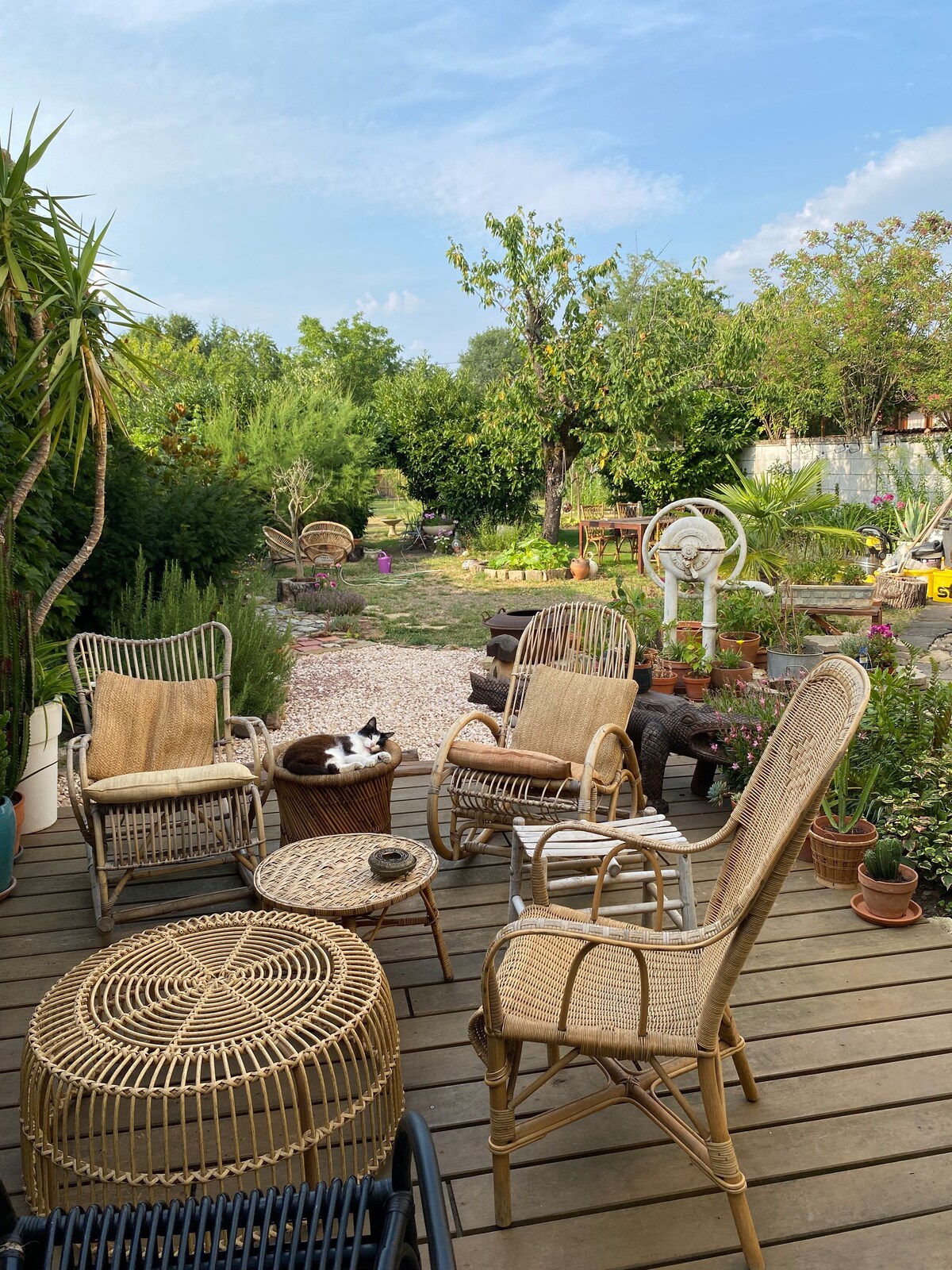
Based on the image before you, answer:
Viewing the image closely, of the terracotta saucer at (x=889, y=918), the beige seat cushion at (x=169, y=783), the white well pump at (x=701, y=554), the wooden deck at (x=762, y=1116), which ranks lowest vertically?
the wooden deck at (x=762, y=1116)

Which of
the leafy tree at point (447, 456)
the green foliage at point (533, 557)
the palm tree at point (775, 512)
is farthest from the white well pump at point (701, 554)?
the leafy tree at point (447, 456)

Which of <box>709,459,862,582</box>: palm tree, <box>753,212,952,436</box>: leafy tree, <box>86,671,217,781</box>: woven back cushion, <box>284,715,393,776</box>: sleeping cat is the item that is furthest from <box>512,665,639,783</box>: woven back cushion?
<box>753,212,952,436</box>: leafy tree

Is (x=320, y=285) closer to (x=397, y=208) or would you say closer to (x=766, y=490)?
(x=397, y=208)

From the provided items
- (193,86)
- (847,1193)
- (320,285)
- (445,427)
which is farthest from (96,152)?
(320,285)

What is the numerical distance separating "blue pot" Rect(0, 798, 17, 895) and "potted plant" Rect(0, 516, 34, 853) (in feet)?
0.87

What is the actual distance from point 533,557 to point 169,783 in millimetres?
9473

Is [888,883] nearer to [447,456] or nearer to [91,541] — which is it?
[91,541]

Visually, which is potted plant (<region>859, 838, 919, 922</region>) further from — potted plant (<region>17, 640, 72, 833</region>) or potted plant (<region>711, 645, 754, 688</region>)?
potted plant (<region>17, 640, 72, 833</region>)

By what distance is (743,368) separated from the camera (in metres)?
15.9

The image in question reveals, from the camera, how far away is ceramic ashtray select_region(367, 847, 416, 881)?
2.49 meters

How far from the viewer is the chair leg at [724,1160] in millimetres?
1589

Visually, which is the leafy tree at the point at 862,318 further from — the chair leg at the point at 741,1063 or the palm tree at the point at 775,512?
the chair leg at the point at 741,1063

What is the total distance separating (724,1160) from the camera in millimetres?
1605

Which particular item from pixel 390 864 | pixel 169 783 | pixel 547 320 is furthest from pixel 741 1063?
pixel 547 320
